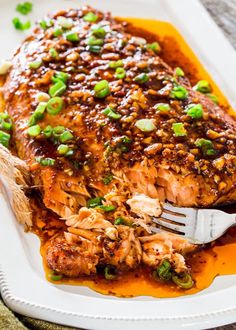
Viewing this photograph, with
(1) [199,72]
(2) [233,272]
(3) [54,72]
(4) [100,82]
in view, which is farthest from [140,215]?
(1) [199,72]

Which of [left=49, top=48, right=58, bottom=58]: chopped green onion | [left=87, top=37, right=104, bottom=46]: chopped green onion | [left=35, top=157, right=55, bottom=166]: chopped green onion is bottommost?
[left=35, top=157, right=55, bottom=166]: chopped green onion

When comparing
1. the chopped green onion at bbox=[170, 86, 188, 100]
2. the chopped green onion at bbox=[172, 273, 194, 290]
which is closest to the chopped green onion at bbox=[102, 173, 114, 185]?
the chopped green onion at bbox=[172, 273, 194, 290]

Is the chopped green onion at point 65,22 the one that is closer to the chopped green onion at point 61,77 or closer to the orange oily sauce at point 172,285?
the chopped green onion at point 61,77

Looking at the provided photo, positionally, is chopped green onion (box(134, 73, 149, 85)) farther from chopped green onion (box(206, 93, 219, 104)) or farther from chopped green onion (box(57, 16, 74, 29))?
chopped green onion (box(57, 16, 74, 29))

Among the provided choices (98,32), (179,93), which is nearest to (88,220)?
(179,93)

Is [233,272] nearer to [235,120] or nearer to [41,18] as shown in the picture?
[235,120]

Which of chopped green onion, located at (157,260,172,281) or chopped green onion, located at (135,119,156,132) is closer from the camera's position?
chopped green onion, located at (157,260,172,281)

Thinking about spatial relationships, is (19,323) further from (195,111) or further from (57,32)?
(57,32)
